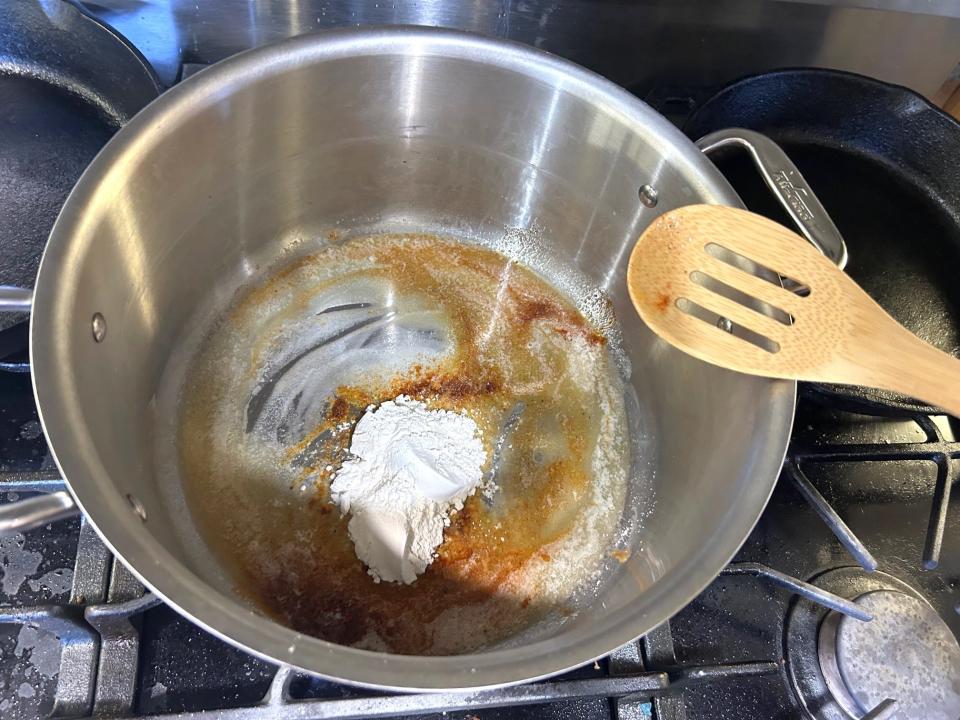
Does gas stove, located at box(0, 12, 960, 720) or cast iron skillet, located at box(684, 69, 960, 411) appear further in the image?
cast iron skillet, located at box(684, 69, 960, 411)

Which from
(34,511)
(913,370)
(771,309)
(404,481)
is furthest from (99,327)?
A: (913,370)

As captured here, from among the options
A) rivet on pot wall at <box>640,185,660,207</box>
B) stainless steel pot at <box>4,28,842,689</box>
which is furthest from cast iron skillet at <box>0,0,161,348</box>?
rivet on pot wall at <box>640,185,660,207</box>

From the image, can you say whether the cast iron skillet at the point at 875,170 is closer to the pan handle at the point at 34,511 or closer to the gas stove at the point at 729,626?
the gas stove at the point at 729,626

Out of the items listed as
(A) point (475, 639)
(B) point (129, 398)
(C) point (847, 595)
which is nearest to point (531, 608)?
(A) point (475, 639)

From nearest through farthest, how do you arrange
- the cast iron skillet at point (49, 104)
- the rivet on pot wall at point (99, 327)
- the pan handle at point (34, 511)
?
the pan handle at point (34, 511) → the rivet on pot wall at point (99, 327) → the cast iron skillet at point (49, 104)

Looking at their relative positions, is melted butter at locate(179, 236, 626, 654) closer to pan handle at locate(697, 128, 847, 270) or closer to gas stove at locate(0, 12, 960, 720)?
gas stove at locate(0, 12, 960, 720)

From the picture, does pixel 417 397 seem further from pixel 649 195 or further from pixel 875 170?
pixel 875 170

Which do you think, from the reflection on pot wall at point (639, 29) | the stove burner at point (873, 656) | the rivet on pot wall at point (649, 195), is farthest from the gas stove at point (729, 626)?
the reflection on pot wall at point (639, 29)
